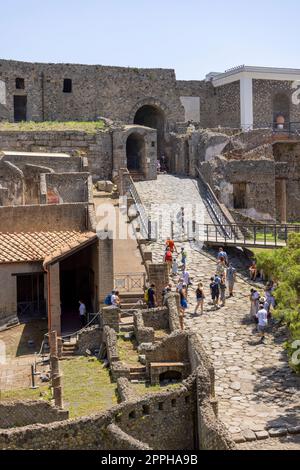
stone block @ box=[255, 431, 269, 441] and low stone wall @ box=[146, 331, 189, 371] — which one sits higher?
low stone wall @ box=[146, 331, 189, 371]

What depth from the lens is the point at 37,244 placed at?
24.6 m

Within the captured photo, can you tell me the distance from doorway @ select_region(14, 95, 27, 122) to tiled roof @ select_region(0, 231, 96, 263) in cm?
1919

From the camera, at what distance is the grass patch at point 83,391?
15.9 m

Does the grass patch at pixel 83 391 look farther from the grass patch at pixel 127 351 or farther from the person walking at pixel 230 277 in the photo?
the person walking at pixel 230 277

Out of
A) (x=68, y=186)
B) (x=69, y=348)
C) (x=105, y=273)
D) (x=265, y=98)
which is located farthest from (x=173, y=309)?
(x=265, y=98)

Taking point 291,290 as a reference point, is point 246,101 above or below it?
above

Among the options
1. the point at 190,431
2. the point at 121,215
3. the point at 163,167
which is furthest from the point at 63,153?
the point at 190,431

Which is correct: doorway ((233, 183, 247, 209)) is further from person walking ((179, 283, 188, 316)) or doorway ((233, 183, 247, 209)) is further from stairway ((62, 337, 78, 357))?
stairway ((62, 337, 78, 357))

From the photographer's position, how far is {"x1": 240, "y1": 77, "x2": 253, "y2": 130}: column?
4303cm

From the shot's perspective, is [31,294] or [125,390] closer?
[125,390]

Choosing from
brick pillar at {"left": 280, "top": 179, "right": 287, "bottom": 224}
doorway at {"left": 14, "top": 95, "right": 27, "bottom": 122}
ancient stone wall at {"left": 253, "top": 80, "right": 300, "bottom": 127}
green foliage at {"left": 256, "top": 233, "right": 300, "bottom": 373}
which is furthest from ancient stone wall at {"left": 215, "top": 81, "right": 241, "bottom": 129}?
green foliage at {"left": 256, "top": 233, "right": 300, "bottom": 373}

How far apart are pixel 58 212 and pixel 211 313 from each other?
754 cm

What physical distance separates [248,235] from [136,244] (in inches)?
244

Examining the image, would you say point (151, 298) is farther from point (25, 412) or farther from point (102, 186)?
point (102, 186)
